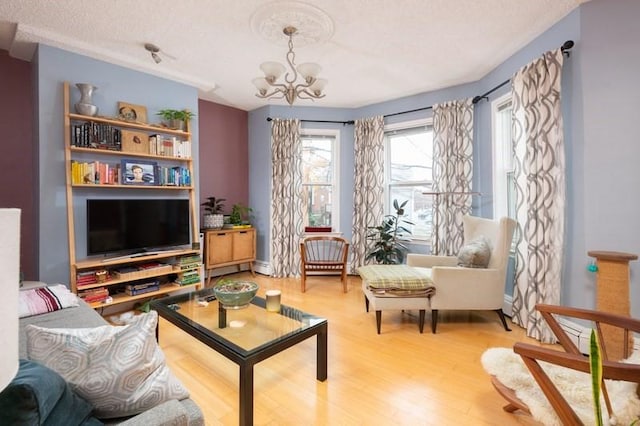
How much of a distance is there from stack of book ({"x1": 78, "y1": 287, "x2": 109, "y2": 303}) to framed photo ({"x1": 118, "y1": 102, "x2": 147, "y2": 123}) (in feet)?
5.70

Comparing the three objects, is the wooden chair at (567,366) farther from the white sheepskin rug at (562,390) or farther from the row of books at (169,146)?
the row of books at (169,146)

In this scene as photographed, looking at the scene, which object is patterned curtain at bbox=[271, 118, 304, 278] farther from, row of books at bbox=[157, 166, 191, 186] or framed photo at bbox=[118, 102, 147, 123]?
framed photo at bbox=[118, 102, 147, 123]

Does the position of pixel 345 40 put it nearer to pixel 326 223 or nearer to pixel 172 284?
pixel 326 223

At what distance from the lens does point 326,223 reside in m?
4.96

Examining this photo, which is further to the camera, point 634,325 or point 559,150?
point 559,150

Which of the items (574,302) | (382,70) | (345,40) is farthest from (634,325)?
(382,70)

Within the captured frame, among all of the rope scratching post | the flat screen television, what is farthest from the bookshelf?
the rope scratching post

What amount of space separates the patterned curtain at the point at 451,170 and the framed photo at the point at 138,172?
336 centimetres

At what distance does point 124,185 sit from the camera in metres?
3.13

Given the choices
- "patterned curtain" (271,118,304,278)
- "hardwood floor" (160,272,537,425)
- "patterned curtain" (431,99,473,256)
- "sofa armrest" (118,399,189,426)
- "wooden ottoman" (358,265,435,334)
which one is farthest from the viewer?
"patterned curtain" (271,118,304,278)

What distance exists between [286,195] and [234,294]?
9.00ft

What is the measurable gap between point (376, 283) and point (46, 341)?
7.46 ft

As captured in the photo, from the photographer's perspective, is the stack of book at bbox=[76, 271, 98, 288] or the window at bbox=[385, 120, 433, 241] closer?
the stack of book at bbox=[76, 271, 98, 288]

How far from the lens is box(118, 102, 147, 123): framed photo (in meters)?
3.21
